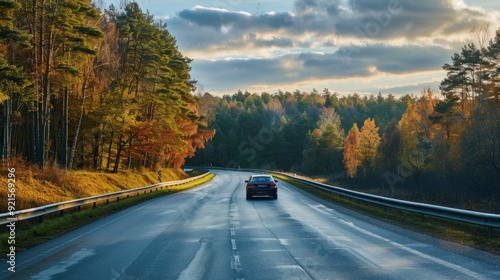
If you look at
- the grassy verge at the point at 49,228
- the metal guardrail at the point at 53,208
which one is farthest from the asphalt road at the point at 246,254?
Answer: the metal guardrail at the point at 53,208

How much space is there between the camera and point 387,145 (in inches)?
3221

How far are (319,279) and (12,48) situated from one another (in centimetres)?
2475

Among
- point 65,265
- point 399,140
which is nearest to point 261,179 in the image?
point 65,265

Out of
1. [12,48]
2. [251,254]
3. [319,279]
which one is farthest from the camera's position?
[12,48]

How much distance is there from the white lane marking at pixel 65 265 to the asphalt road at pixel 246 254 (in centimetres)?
2

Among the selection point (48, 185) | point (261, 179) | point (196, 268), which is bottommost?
point (196, 268)

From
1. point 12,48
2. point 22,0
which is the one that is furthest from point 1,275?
point 22,0

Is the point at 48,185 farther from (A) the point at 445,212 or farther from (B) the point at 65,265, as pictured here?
(A) the point at 445,212

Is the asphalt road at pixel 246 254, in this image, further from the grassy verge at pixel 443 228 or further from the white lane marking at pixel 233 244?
the grassy verge at pixel 443 228

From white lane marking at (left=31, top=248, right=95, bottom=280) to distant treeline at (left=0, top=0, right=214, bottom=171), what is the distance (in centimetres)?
1138

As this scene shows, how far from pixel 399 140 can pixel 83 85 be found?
2266 inches

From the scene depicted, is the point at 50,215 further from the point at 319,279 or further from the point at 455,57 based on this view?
the point at 455,57

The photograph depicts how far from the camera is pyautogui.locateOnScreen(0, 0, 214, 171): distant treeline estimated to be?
1099 inches

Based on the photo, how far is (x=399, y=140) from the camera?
80.4 m
